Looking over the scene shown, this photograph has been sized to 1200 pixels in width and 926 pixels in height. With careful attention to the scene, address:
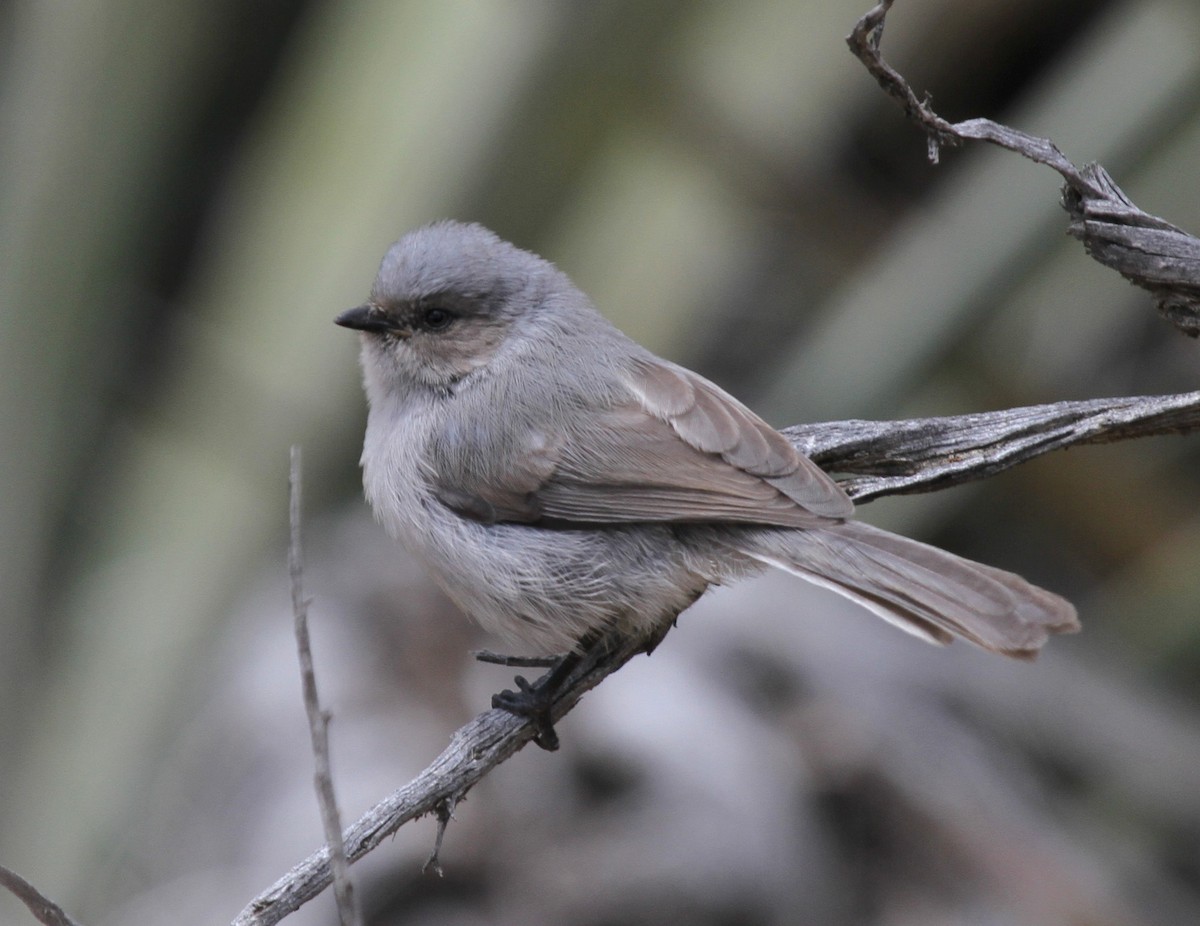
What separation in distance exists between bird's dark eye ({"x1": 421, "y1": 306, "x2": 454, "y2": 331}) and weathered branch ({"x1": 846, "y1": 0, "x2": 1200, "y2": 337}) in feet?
4.56

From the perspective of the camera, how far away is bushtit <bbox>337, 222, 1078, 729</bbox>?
2637 millimetres

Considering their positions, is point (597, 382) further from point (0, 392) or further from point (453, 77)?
point (0, 392)

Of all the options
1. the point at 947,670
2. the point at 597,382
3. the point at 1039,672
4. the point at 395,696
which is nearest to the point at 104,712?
the point at 395,696

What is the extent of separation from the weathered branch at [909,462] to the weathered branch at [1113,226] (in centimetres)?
17

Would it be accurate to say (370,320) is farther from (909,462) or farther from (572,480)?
(909,462)

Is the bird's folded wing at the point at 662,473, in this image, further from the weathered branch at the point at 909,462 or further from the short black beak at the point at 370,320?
the short black beak at the point at 370,320

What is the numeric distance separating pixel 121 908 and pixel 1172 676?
3.27 meters

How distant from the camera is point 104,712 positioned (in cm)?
384

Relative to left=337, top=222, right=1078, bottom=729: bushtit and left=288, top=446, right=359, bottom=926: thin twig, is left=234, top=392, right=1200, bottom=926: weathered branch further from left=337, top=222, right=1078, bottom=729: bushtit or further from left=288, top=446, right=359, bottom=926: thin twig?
left=288, top=446, right=359, bottom=926: thin twig

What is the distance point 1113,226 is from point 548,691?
1.37 meters

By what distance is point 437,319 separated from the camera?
3.23m

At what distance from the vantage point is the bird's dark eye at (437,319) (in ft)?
10.5

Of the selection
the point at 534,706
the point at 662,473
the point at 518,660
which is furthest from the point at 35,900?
the point at 662,473

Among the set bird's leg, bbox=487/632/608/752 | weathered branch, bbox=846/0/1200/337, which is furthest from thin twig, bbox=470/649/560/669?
weathered branch, bbox=846/0/1200/337
